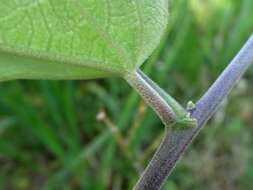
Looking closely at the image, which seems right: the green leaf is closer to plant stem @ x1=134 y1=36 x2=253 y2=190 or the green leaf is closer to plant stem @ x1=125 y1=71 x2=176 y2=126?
plant stem @ x1=125 y1=71 x2=176 y2=126

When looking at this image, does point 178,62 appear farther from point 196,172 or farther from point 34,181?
point 34,181

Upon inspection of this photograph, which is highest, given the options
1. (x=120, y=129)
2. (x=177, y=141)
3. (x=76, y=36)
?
(x=76, y=36)

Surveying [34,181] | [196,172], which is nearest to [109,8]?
[196,172]

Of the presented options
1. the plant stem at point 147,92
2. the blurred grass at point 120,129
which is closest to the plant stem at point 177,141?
the plant stem at point 147,92

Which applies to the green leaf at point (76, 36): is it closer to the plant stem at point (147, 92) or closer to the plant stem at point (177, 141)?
the plant stem at point (147, 92)

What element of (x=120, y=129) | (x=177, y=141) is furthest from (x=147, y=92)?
(x=120, y=129)

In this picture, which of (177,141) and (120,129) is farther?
(120,129)

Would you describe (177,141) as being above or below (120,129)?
→ above

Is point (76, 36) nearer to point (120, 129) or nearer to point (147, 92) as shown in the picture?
point (147, 92)
